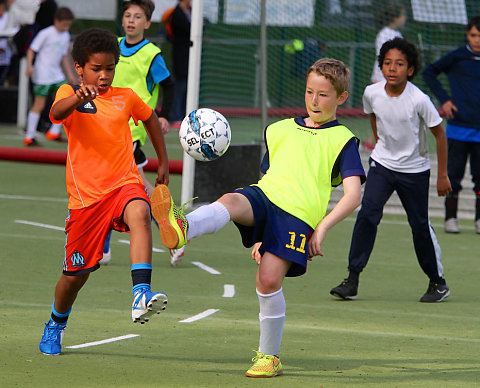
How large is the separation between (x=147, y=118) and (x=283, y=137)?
0.84 metres

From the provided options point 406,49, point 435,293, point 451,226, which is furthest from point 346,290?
point 451,226

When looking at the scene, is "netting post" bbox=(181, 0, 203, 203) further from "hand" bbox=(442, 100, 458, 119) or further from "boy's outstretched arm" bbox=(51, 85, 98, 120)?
"boy's outstretched arm" bbox=(51, 85, 98, 120)

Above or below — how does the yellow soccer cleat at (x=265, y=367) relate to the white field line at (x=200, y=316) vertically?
above

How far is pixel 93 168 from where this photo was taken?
5.76 meters

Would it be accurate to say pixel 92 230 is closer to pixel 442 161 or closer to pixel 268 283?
pixel 268 283

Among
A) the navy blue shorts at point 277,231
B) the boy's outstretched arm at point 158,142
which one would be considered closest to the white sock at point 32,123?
the boy's outstretched arm at point 158,142

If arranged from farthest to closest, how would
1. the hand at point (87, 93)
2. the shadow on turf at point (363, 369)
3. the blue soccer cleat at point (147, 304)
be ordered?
1. the shadow on turf at point (363, 369)
2. the hand at point (87, 93)
3. the blue soccer cleat at point (147, 304)

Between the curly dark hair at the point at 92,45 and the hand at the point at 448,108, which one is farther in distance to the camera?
the hand at the point at 448,108

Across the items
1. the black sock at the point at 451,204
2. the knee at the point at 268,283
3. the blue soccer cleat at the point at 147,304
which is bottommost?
the black sock at the point at 451,204

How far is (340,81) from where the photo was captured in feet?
18.5

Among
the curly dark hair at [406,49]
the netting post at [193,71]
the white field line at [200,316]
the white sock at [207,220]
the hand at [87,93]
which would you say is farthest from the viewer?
the netting post at [193,71]

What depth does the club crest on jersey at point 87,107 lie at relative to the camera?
5777 mm

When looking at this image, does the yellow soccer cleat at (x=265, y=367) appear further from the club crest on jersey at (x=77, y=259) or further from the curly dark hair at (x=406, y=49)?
the curly dark hair at (x=406, y=49)

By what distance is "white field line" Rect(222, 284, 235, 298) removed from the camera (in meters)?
7.85
